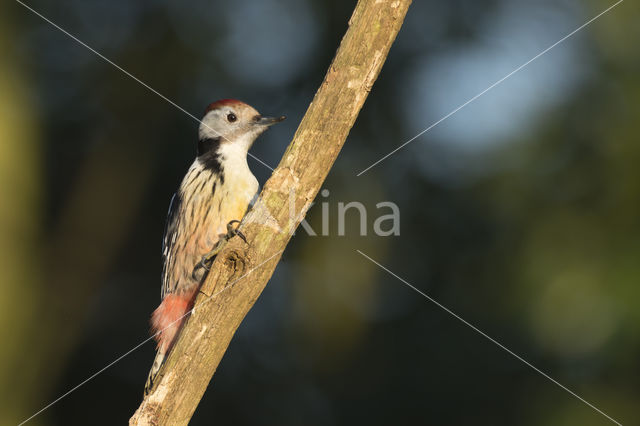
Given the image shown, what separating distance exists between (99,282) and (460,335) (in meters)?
2.90

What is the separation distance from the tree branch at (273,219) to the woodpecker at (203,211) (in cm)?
91

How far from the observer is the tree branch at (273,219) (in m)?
2.23

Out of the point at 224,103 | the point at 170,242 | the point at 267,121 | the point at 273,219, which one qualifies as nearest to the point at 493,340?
the point at 267,121

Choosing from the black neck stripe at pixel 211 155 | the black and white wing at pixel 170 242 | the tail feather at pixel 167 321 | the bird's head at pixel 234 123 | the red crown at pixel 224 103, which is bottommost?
the tail feather at pixel 167 321

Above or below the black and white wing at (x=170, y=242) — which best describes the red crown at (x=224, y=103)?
above

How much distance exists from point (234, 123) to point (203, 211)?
681 mm

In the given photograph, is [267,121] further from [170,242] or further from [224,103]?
[170,242]

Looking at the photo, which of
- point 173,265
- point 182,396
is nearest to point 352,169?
point 173,265

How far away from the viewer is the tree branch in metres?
2.23

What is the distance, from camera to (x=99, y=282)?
4.91m

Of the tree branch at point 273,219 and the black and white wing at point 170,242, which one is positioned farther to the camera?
the black and white wing at point 170,242

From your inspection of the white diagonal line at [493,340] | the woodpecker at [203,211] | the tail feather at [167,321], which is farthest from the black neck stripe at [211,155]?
the white diagonal line at [493,340]

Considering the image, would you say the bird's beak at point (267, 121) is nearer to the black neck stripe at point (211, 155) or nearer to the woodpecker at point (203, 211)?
the woodpecker at point (203, 211)

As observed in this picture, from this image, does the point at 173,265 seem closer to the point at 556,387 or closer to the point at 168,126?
the point at 168,126
